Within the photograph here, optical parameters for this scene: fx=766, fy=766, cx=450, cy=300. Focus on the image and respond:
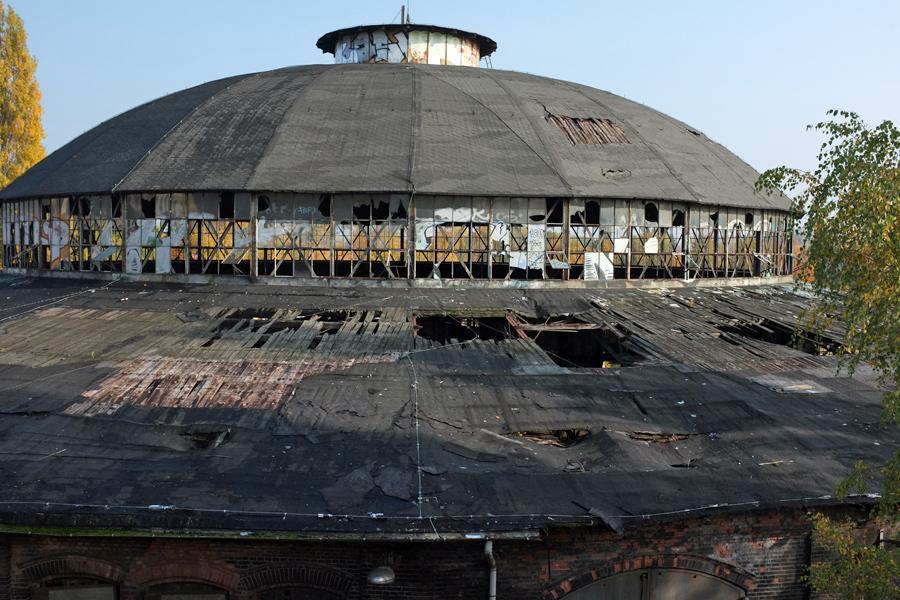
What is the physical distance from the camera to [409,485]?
1220 centimetres

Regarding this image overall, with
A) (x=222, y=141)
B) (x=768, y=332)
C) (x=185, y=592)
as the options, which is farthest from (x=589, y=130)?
(x=185, y=592)

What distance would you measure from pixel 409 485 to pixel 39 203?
21.2 meters

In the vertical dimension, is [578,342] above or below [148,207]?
below

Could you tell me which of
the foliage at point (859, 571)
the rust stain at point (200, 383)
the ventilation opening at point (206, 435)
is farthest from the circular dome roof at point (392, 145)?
the foliage at point (859, 571)

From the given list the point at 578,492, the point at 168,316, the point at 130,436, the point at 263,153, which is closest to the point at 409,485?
the point at 578,492

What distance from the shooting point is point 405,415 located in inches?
572

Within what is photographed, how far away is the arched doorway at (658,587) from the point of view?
41.9 ft

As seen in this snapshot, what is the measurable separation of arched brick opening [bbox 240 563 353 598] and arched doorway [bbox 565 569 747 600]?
3.72 m

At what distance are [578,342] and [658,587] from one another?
31.7ft

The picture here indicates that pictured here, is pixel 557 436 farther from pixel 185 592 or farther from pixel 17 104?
pixel 17 104

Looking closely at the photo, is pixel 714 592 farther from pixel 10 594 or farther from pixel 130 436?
pixel 10 594

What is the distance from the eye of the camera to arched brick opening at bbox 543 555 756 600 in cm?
1248

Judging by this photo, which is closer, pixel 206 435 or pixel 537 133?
pixel 206 435

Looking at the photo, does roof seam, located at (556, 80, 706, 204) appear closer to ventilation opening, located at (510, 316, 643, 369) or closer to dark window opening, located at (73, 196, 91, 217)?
ventilation opening, located at (510, 316, 643, 369)
